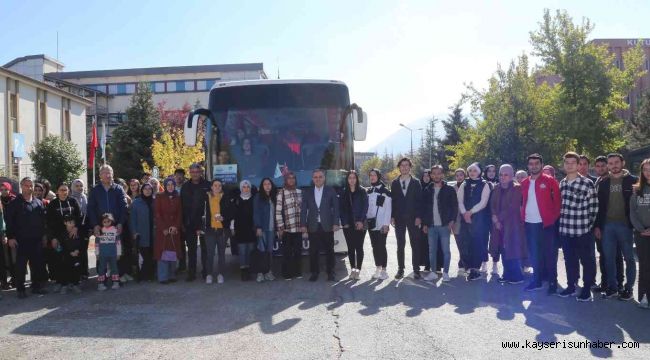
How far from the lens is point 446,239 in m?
9.23

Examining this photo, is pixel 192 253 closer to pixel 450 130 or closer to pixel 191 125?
pixel 191 125

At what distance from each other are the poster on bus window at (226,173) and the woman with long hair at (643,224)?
612 cm

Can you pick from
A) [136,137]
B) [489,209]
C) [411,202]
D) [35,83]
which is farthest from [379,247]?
[136,137]

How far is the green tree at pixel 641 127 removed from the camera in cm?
3994

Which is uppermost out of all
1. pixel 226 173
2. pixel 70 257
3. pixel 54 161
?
pixel 54 161

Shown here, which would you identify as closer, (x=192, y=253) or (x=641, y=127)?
(x=192, y=253)

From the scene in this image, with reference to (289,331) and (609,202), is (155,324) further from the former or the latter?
(609,202)

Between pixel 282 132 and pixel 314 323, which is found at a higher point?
pixel 282 132

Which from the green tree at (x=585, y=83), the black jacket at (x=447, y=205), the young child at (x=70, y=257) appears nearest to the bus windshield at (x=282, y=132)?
the black jacket at (x=447, y=205)

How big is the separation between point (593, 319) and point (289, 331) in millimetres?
3474

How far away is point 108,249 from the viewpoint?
29.1ft

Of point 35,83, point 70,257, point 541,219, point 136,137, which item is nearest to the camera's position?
point 541,219

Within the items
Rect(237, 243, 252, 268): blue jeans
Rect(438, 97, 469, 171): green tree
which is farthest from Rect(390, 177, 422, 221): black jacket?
Rect(438, 97, 469, 171): green tree

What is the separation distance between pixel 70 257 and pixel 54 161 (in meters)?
19.6
